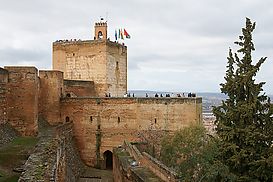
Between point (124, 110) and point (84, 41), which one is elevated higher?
point (84, 41)

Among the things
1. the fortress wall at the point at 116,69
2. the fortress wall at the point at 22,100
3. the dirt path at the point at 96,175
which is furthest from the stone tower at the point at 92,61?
the fortress wall at the point at 22,100

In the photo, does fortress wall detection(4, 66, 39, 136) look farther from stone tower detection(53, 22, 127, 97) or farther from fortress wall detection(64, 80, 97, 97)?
stone tower detection(53, 22, 127, 97)

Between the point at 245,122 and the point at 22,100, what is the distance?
1292 centimetres

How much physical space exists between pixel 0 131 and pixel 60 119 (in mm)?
10362

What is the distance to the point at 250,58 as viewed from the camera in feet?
57.5

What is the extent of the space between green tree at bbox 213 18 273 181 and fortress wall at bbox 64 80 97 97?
1908 cm

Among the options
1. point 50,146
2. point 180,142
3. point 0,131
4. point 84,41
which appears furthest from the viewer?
point 84,41

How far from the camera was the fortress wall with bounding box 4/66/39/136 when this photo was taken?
24.7 m

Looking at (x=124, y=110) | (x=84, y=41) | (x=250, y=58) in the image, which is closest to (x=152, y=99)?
(x=124, y=110)

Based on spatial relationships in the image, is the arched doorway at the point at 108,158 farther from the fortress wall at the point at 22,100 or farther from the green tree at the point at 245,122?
the green tree at the point at 245,122

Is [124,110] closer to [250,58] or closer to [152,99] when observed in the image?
[152,99]

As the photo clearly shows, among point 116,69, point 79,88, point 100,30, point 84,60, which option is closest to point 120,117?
point 79,88

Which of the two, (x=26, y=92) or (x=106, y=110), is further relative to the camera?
(x=106, y=110)

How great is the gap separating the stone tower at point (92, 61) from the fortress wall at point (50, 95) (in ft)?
23.7
